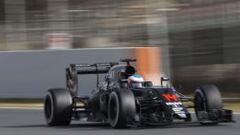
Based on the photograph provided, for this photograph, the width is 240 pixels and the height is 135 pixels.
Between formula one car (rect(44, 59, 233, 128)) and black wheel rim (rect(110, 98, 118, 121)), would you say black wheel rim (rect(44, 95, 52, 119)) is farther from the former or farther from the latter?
black wheel rim (rect(110, 98, 118, 121))

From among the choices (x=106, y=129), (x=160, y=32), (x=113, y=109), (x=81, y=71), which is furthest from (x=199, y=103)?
(x=160, y=32)

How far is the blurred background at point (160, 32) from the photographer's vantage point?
26.3 metres

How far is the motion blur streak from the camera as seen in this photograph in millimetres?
22922

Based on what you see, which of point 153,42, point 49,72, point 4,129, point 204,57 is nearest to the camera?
point 4,129

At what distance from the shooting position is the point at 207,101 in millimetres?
14141

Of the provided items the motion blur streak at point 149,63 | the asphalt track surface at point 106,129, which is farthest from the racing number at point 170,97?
the motion blur streak at point 149,63

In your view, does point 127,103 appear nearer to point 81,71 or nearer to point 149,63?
point 81,71

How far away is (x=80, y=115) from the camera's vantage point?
15469 mm

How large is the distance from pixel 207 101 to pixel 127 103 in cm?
185

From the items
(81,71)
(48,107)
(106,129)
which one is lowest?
(106,129)

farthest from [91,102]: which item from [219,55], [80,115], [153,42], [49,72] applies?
[219,55]

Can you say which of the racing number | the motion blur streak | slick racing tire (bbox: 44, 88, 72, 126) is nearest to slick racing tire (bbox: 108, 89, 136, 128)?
the racing number

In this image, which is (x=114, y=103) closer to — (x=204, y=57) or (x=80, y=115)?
(x=80, y=115)

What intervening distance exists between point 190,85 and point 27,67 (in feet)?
20.1
